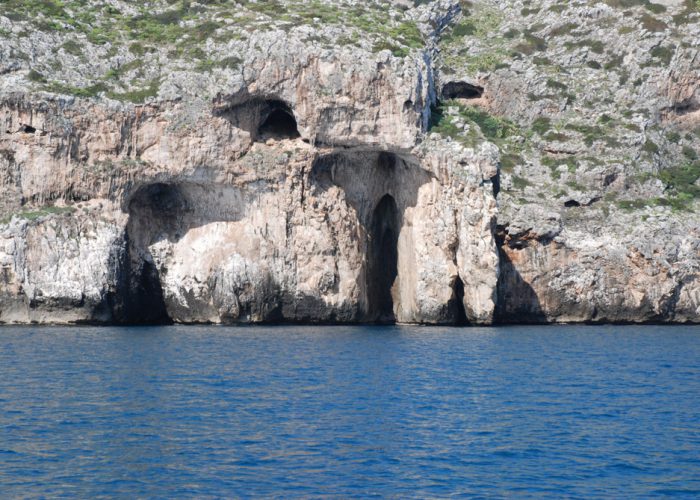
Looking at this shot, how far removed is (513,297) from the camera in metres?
68.8

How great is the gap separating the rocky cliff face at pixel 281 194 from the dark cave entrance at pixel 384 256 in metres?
0.14

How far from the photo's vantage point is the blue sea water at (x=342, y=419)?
974 inches

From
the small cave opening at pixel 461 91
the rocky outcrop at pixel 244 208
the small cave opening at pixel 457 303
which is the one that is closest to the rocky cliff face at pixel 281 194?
the rocky outcrop at pixel 244 208

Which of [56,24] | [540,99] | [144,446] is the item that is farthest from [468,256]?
[144,446]

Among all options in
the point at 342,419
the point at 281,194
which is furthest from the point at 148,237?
the point at 342,419

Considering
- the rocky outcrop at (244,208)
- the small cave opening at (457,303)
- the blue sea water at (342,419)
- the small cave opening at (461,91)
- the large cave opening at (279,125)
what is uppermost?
the small cave opening at (461,91)

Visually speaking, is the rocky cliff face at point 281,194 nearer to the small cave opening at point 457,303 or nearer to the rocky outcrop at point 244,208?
the rocky outcrop at point 244,208

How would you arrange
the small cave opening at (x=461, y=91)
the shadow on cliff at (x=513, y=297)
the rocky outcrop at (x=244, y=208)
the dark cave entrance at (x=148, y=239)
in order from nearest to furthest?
the rocky outcrop at (x=244, y=208)
the dark cave entrance at (x=148, y=239)
the shadow on cliff at (x=513, y=297)
the small cave opening at (x=461, y=91)

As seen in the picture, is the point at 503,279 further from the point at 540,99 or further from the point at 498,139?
the point at 540,99

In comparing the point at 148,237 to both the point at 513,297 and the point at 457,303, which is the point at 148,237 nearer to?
the point at 457,303

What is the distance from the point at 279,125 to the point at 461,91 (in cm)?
2486

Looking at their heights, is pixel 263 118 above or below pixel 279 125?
above

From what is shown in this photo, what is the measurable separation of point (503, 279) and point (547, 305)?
12.0 ft

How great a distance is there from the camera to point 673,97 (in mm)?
82438
